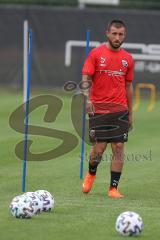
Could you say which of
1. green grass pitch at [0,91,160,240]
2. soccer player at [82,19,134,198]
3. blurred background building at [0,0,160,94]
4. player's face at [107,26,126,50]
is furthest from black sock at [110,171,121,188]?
blurred background building at [0,0,160,94]

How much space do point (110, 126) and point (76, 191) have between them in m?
1.10

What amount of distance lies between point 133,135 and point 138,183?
631cm

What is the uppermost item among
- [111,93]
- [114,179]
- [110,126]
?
[111,93]

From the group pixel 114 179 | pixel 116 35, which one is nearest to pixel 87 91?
pixel 116 35

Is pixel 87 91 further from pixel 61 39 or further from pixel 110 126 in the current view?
pixel 61 39

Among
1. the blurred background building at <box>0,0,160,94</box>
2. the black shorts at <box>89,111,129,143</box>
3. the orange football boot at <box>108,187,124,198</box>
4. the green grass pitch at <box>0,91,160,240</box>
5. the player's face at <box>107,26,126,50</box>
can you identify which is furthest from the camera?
the blurred background building at <box>0,0,160,94</box>

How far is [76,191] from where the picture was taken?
11.3 meters

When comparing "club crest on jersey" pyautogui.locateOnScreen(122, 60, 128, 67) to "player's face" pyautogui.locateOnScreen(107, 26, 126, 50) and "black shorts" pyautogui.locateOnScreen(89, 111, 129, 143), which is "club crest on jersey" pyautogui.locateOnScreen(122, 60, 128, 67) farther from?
"black shorts" pyautogui.locateOnScreen(89, 111, 129, 143)

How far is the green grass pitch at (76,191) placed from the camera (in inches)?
332

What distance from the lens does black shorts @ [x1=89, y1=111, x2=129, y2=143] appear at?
10.9 metres

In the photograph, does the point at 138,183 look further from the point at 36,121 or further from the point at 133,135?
the point at 36,121

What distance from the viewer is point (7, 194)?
1083 cm

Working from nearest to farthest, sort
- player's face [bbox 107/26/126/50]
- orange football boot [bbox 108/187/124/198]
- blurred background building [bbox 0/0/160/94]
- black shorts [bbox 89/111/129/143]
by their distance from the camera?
player's face [bbox 107/26/126/50] → orange football boot [bbox 108/187/124/198] → black shorts [bbox 89/111/129/143] → blurred background building [bbox 0/0/160/94]

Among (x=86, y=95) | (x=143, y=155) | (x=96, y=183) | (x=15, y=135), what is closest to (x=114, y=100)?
(x=86, y=95)
